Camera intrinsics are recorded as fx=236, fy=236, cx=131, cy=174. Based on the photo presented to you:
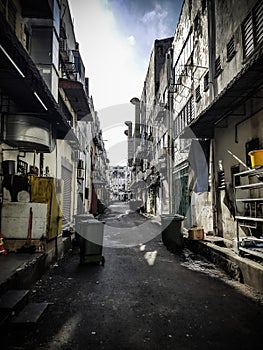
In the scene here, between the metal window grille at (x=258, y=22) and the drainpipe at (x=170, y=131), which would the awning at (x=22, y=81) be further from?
the drainpipe at (x=170, y=131)

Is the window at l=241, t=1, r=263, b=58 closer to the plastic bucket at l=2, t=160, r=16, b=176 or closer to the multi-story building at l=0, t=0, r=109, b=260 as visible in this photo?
the multi-story building at l=0, t=0, r=109, b=260

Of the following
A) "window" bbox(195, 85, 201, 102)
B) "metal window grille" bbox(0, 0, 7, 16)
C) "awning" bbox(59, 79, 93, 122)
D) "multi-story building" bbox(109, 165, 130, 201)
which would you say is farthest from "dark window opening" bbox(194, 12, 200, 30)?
"multi-story building" bbox(109, 165, 130, 201)

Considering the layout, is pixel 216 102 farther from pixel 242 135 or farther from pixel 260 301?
pixel 260 301

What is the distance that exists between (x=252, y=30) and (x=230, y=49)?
142cm

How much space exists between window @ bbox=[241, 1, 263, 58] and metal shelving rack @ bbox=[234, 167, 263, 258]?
12.1 feet

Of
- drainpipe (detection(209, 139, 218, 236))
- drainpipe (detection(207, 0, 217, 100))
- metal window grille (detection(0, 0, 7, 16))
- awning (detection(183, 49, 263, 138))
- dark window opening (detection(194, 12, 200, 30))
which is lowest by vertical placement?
drainpipe (detection(209, 139, 218, 236))

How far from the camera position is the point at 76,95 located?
39.3 feet

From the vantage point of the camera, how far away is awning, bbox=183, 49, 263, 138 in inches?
196

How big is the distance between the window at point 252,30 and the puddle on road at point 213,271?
6.18 meters

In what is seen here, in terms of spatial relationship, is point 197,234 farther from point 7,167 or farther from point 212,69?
point 212,69

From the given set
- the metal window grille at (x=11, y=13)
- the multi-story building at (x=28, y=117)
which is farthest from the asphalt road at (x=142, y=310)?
the metal window grille at (x=11, y=13)

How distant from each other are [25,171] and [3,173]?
121 centimetres

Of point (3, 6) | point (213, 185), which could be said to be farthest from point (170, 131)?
point (3, 6)

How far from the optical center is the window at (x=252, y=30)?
6.41 meters
